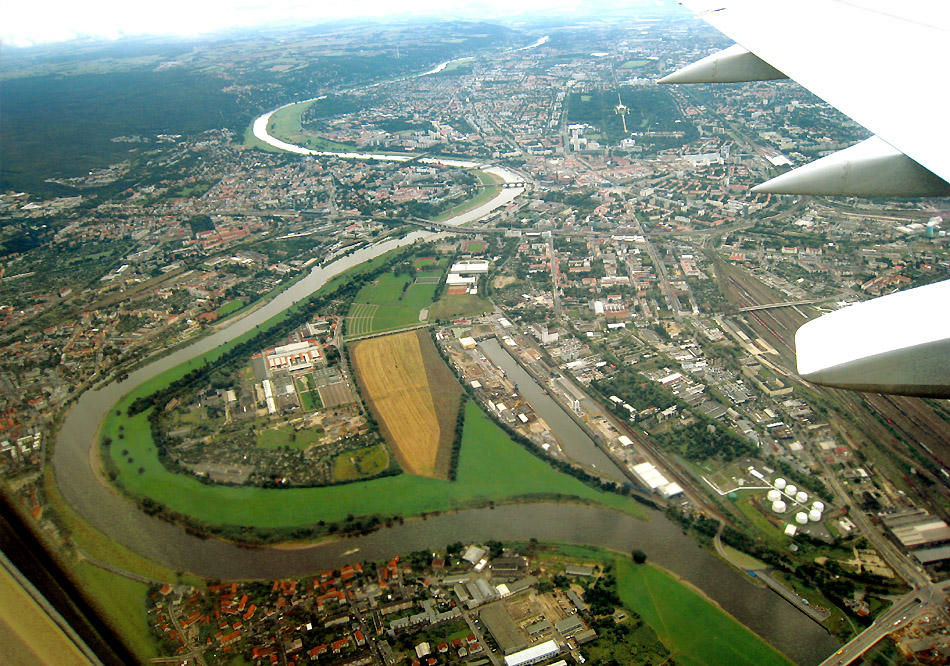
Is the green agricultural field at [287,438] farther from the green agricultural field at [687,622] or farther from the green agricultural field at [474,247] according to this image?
the green agricultural field at [474,247]

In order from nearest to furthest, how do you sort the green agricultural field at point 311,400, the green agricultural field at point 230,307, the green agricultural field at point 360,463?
the green agricultural field at point 360,463, the green agricultural field at point 311,400, the green agricultural field at point 230,307

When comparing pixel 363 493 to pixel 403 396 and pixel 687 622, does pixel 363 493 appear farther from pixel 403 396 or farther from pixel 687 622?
pixel 687 622

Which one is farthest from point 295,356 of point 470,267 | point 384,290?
point 470,267

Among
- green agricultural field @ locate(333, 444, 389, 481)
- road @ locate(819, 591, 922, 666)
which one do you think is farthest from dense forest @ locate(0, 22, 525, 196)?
road @ locate(819, 591, 922, 666)

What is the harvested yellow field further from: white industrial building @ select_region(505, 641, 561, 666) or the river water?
white industrial building @ select_region(505, 641, 561, 666)

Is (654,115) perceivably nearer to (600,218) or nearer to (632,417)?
(600,218)

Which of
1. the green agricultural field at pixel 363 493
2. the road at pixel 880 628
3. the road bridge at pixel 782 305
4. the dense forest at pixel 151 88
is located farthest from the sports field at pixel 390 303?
the road at pixel 880 628
